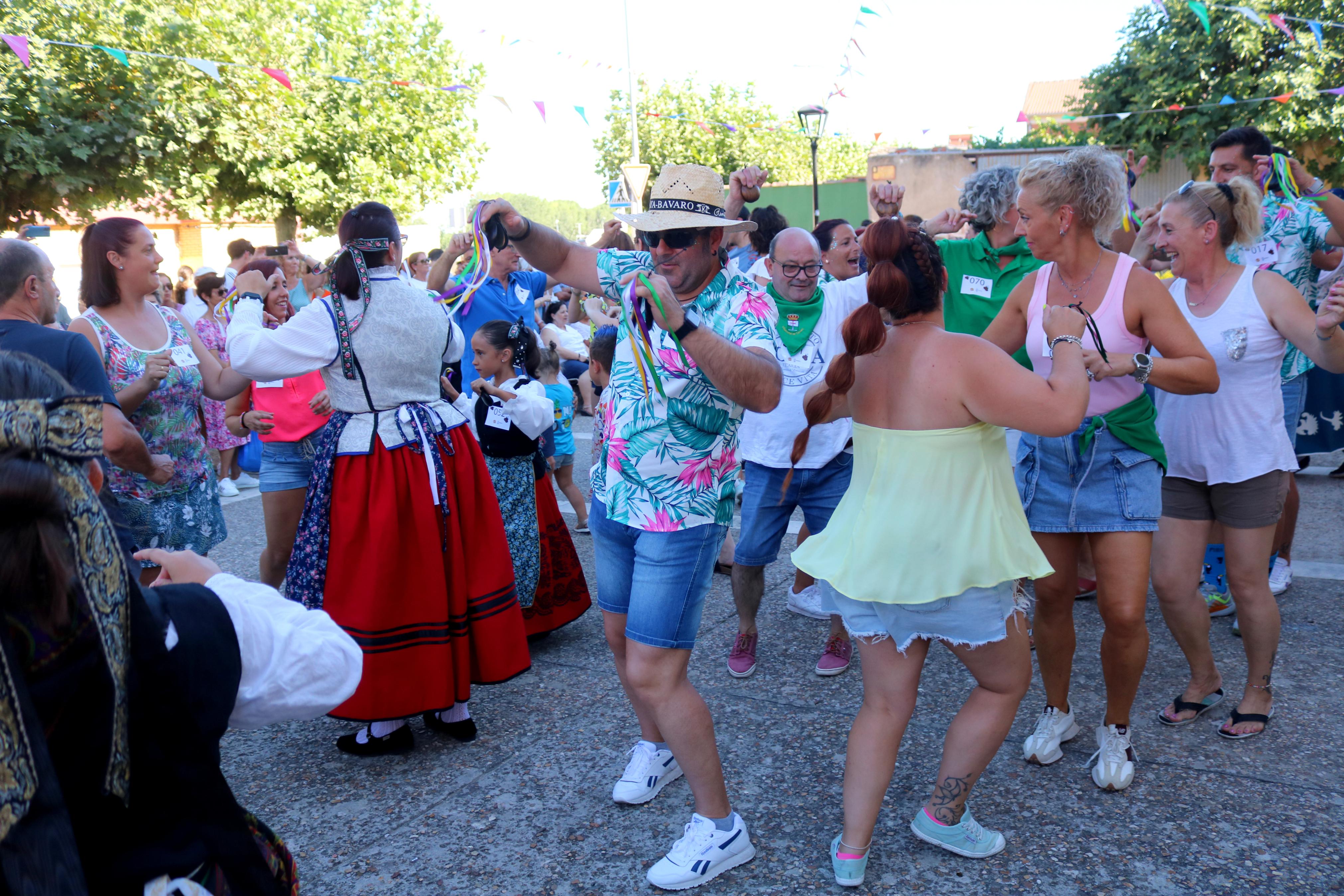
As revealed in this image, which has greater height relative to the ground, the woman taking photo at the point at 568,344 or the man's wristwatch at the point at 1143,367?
the man's wristwatch at the point at 1143,367

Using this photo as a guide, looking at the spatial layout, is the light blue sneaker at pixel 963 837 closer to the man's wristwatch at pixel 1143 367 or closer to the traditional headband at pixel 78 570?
the man's wristwatch at pixel 1143 367

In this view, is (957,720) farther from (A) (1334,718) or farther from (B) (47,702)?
(B) (47,702)

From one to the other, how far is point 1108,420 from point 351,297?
260cm

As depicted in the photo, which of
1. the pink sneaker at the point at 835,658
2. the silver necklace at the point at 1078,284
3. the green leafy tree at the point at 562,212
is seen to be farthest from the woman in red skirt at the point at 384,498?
the green leafy tree at the point at 562,212

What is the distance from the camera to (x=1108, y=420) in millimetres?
3059

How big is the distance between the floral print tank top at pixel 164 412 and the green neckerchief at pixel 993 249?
11.1 feet

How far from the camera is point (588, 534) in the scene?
6.95 m

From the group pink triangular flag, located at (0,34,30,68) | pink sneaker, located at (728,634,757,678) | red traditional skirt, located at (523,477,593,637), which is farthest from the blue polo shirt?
pink triangular flag, located at (0,34,30,68)

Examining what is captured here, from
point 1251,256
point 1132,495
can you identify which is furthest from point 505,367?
point 1251,256

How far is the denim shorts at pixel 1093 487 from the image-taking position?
118 inches

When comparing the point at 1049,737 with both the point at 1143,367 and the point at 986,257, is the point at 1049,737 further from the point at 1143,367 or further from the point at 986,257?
the point at 986,257

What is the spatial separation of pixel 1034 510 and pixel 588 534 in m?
4.21

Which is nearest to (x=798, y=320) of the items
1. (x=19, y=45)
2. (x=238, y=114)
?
(x=19, y=45)

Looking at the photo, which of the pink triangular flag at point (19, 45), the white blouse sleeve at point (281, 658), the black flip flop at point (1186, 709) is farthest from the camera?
the pink triangular flag at point (19, 45)
